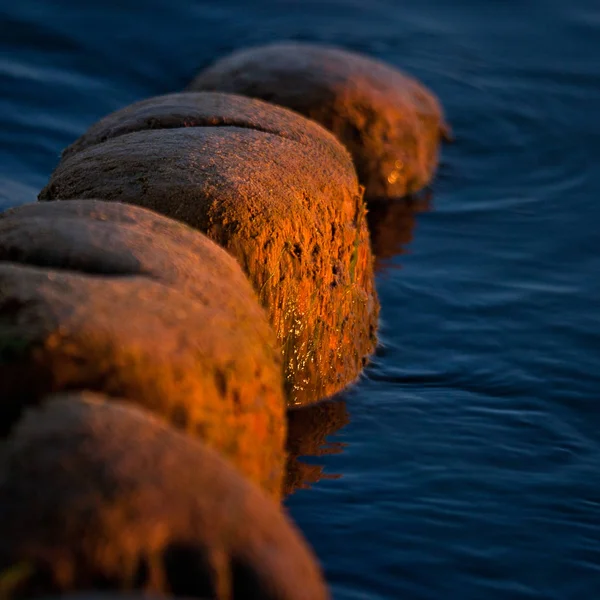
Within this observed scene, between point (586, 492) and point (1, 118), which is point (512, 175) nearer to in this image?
point (1, 118)

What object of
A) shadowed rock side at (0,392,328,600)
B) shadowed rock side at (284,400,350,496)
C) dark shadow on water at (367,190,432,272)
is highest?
shadowed rock side at (0,392,328,600)

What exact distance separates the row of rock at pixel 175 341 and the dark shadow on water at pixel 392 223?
1.69m

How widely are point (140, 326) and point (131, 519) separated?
63 centimetres

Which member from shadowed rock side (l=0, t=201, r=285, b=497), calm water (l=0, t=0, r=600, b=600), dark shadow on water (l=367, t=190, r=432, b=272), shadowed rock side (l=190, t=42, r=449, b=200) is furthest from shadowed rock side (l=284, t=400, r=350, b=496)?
shadowed rock side (l=190, t=42, r=449, b=200)


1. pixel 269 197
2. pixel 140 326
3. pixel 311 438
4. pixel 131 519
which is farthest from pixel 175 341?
pixel 311 438

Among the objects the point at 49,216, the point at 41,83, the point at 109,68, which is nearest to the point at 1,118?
the point at 41,83

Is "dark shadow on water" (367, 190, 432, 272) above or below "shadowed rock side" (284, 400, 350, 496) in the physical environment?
above

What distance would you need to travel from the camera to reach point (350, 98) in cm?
742

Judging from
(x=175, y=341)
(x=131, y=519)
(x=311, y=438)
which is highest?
(x=175, y=341)

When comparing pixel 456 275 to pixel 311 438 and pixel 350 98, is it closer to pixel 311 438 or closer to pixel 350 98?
pixel 350 98

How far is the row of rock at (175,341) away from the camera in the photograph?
232cm

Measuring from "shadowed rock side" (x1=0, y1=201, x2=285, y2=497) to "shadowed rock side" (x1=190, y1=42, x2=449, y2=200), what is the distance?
3.84 meters

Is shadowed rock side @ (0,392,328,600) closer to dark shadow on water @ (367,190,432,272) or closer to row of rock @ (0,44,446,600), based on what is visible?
row of rock @ (0,44,446,600)

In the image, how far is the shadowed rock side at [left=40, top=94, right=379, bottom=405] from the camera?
4242 mm
